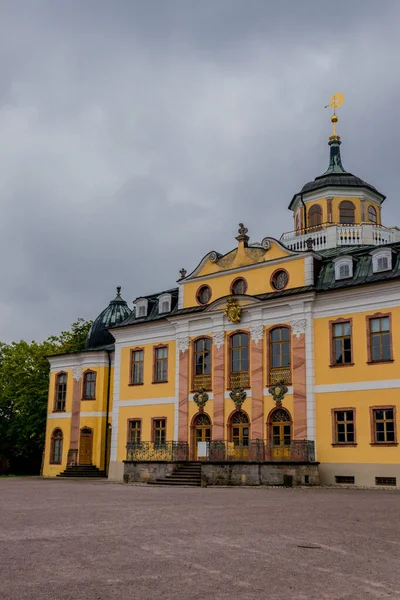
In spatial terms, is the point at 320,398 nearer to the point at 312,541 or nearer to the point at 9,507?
the point at 9,507

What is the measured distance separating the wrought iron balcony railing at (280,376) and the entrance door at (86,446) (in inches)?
541

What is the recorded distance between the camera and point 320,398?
29.2 meters

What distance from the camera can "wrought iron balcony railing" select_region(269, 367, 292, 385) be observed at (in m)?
30.2

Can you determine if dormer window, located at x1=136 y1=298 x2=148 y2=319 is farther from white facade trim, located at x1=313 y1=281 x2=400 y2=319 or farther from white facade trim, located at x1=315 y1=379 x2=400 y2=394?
white facade trim, located at x1=315 y1=379 x2=400 y2=394

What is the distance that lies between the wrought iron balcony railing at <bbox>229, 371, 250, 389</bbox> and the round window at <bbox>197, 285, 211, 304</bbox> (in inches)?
174

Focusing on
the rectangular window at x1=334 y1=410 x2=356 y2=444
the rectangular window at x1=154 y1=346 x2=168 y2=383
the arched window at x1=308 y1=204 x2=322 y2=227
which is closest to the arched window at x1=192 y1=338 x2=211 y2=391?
the rectangular window at x1=154 y1=346 x2=168 y2=383

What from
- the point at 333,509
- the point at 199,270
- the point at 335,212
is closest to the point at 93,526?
the point at 333,509

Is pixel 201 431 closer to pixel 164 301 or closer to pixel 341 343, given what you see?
pixel 164 301

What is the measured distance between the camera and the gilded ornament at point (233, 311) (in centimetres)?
3228

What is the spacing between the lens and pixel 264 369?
3109 cm

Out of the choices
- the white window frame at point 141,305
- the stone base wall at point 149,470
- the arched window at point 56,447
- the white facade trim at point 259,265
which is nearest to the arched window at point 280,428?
the stone base wall at point 149,470

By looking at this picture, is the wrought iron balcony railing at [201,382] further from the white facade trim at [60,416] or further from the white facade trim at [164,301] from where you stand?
the white facade trim at [60,416]

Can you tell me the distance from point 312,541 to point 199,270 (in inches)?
997

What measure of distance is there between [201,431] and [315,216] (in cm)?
1410
